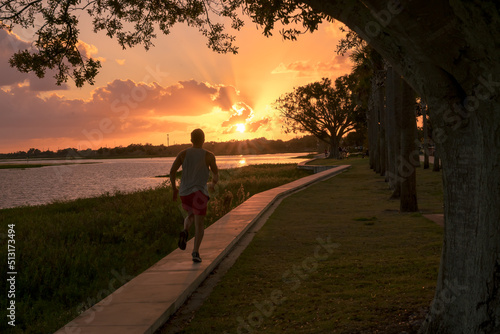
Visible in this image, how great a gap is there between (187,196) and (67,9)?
4.98 metres

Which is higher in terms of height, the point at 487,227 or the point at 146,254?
the point at 487,227

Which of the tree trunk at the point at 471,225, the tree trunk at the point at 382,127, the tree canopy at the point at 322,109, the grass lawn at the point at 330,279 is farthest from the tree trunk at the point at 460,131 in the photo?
the tree canopy at the point at 322,109

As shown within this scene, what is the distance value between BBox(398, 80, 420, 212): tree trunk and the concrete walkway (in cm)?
620

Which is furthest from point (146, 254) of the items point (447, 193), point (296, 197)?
point (296, 197)

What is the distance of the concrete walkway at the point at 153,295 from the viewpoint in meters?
4.51

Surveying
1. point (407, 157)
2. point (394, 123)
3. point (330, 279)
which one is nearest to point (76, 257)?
point (330, 279)

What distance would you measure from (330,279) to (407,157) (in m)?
8.27

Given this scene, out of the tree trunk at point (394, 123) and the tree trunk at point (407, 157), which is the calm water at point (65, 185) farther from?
the tree trunk at point (407, 157)

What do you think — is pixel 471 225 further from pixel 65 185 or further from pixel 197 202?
pixel 65 185

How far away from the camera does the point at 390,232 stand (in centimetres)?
998

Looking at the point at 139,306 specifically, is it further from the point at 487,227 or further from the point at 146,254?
the point at 146,254

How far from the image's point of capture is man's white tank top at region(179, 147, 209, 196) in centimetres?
684

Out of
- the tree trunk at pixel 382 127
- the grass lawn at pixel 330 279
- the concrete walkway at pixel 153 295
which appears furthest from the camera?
the tree trunk at pixel 382 127

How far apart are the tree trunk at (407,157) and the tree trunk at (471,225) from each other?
9395mm
